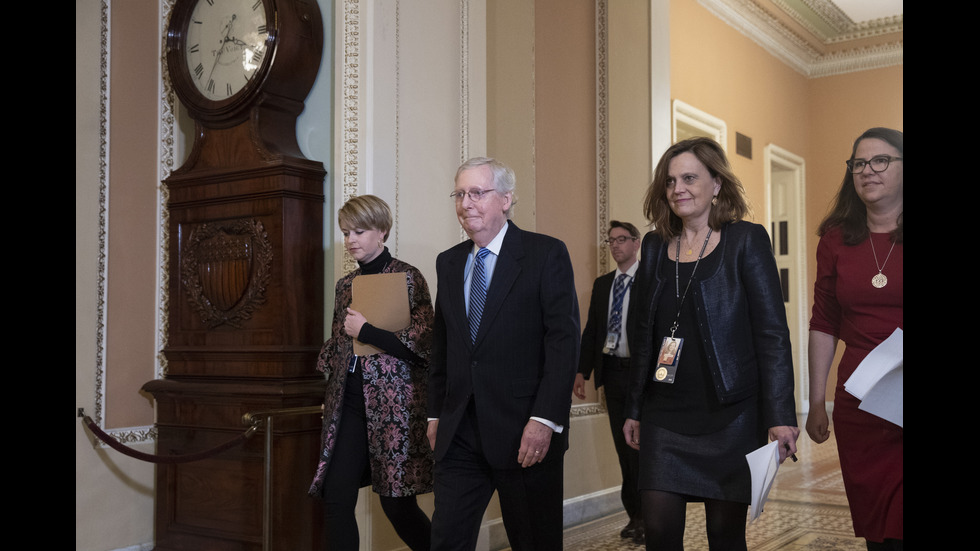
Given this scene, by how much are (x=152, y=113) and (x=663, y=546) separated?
343 cm

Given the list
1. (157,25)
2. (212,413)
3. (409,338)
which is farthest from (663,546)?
(157,25)

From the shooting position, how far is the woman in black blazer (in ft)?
8.54

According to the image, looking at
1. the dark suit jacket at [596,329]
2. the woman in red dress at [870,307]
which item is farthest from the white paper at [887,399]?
the dark suit jacket at [596,329]

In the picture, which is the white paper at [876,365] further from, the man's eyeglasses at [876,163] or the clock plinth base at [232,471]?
the clock plinth base at [232,471]

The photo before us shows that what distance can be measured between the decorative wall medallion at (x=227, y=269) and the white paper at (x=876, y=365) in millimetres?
2717

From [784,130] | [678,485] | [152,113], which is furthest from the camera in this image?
[784,130]

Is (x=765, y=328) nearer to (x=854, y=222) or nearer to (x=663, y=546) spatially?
(x=854, y=222)

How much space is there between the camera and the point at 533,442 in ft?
8.91

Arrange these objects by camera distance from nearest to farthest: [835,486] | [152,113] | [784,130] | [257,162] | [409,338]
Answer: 1. [409,338]
2. [257,162]
3. [152,113]
4. [835,486]
5. [784,130]

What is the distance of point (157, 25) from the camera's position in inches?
185

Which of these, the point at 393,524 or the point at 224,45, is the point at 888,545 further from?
the point at 224,45

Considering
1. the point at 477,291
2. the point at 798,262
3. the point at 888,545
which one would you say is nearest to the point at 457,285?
the point at 477,291

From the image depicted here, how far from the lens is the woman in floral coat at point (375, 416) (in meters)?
3.47

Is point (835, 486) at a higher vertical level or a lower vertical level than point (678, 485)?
lower
